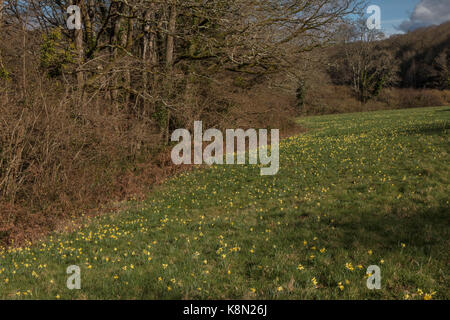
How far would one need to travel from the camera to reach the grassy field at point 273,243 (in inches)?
193

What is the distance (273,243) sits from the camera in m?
6.65

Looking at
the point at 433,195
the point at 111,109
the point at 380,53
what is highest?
the point at 380,53

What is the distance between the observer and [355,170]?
38.1ft

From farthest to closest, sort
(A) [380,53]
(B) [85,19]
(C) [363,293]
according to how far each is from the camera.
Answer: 1. (A) [380,53]
2. (B) [85,19]
3. (C) [363,293]

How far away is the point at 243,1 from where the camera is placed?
51.5 ft

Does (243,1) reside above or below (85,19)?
above

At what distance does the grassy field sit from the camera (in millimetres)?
4906

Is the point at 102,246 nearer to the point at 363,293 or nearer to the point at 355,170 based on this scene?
the point at 363,293

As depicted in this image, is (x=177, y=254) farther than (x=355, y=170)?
No
